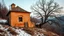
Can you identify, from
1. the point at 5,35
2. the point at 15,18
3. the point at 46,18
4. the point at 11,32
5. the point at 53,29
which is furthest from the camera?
the point at 53,29

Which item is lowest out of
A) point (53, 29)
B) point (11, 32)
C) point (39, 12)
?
point (53, 29)

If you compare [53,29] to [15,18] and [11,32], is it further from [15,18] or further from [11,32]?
[11,32]

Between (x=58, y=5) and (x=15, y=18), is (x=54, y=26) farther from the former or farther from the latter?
(x=15, y=18)

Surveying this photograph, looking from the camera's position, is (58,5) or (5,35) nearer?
(5,35)

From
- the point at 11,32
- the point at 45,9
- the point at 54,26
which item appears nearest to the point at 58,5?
the point at 45,9

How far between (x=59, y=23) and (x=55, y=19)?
81cm

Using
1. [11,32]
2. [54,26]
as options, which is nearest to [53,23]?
[54,26]

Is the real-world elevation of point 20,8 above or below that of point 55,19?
above

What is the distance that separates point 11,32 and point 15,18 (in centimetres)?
381

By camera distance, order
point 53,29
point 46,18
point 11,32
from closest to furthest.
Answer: point 11,32 < point 46,18 < point 53,29

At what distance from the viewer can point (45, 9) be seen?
60.3 feet

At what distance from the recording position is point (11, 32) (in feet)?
39.8

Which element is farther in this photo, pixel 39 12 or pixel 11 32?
pixel 39 12

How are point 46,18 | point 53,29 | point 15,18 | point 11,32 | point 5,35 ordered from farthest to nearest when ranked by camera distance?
1. point 53,29
2. point 46,18
3. point 15,18
4. point 11,32
5. point 5,35
